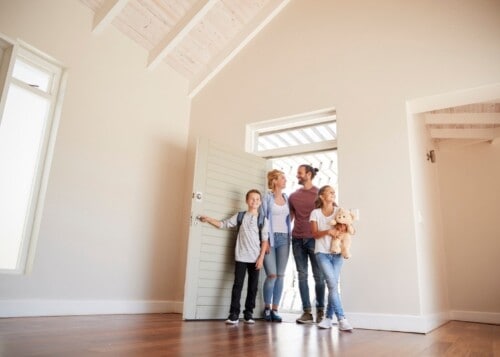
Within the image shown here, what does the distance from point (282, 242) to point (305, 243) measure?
214 millimetres

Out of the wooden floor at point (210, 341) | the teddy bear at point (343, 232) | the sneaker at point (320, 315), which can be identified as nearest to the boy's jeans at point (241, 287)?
the wooden floor at point (210, 341)

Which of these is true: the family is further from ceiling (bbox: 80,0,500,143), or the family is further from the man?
ceiling (bbox: 80,0,500,143)

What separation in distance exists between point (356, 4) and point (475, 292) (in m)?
3.56

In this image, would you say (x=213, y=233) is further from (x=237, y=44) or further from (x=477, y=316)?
(x=477, y=316)

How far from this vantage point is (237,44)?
459 centimetres

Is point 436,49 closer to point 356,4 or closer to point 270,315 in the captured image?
point 356,4

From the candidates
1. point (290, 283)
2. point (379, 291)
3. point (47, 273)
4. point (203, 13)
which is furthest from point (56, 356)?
point (290, 283)

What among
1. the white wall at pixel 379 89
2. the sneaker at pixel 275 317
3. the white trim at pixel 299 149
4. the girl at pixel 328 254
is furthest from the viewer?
the white trim at pixel 299 149

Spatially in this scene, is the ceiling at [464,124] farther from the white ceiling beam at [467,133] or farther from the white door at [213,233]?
the white door at [213,233]

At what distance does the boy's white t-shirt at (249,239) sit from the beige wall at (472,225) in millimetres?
2749

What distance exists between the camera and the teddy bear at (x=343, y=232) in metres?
2.96

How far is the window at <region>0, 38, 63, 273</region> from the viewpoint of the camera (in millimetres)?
3004

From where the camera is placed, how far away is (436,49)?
3340 millimetres

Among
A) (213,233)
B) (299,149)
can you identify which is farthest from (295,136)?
(213,233)
